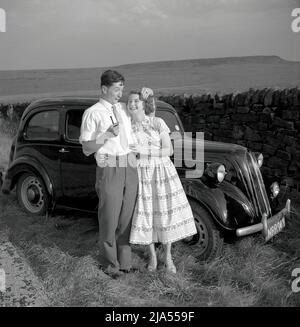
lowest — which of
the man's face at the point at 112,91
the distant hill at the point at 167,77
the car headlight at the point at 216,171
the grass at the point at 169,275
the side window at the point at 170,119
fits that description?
the grass at the point at 169,275

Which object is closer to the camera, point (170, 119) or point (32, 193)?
point (170, 119)

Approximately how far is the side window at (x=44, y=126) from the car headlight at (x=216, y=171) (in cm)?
215

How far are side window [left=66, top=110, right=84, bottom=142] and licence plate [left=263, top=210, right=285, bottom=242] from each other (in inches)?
100

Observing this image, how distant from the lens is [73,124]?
5.06 m

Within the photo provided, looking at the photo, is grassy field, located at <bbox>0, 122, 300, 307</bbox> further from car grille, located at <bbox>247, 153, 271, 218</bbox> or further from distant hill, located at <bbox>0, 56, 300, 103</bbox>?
distant hill, located at <bbox>0, 56, 300, 103</bbox>

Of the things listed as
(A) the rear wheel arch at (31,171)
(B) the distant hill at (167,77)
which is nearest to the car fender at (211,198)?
(A) the rear wheel arch at (31,171)

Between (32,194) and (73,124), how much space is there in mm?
1233

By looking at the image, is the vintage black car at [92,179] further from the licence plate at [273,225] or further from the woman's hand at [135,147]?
the woman's hand at [135,147]

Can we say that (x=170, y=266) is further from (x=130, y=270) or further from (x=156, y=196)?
(x=156, y=196)

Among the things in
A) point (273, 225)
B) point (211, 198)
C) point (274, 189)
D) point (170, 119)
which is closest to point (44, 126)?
point (170, 119)

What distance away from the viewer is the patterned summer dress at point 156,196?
367cm

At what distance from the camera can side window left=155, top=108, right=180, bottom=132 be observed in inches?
200

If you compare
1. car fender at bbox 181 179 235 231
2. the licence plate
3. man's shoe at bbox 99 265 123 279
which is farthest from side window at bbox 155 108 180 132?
man's shoe at bbox 99 265 123 279

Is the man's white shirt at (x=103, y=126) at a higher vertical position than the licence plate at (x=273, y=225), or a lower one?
higher
